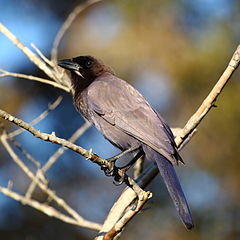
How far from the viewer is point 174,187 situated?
406 cm

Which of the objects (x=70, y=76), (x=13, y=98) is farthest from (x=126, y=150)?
(x=13, y=98)

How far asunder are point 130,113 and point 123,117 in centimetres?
7

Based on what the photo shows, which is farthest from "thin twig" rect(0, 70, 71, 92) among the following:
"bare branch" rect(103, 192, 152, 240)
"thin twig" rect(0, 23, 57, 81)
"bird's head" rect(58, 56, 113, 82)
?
"bare branch" rect(103, 192, 152, 240)

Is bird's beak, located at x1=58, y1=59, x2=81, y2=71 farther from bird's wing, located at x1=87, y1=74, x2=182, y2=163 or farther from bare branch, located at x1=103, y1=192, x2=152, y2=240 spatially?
bare branch, located at x1=103, y1=192, x2=152, y2=240

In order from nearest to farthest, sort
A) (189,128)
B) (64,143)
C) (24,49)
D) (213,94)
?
(64,143), (213,94), (189,128), (24,49)

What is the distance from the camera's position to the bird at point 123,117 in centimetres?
432

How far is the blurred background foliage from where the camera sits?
816cm

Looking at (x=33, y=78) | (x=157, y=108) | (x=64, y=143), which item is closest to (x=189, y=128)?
(x=64, y=143)

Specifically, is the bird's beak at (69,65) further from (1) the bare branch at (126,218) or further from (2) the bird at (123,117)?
(1) the bare branch at (126,218)

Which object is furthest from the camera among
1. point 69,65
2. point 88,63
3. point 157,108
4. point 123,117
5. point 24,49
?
point 157,108

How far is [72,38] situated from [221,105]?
2374mm

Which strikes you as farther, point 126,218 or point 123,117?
point 123,117

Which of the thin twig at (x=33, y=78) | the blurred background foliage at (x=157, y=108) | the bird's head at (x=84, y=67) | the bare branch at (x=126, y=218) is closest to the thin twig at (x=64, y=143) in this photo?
the bare branch at (x=126, y=218)

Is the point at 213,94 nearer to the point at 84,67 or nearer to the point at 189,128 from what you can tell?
the point at 189,128
